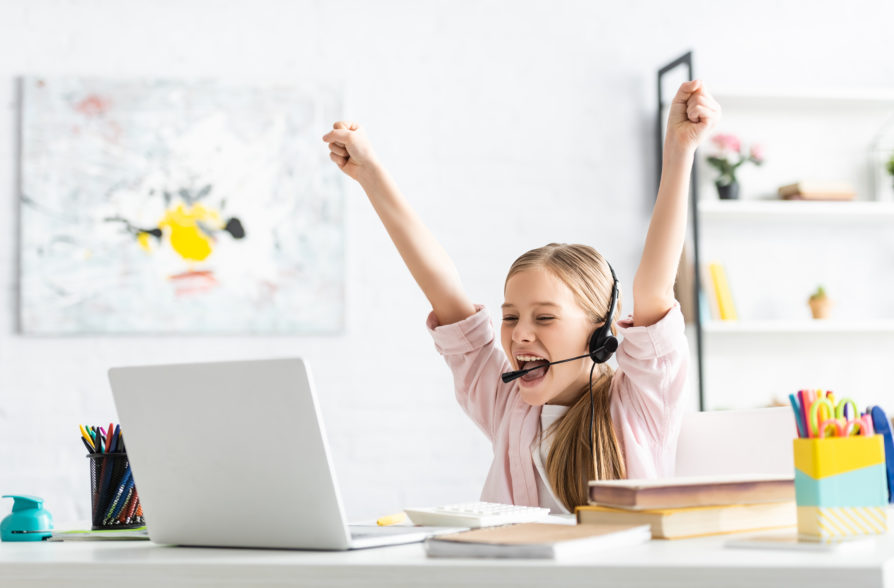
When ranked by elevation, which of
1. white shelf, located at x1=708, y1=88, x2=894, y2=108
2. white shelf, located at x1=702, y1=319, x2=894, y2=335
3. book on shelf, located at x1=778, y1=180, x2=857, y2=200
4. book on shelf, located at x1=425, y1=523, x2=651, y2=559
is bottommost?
book on shelf, located at x1=425, y1=523, x2=651, y2=559

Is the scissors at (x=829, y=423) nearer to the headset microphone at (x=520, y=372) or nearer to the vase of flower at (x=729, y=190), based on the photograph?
the headset microphone at (x=520, y=372)

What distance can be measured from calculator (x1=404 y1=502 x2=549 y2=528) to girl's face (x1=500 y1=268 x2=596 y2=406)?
48cm

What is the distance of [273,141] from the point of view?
2.79 m

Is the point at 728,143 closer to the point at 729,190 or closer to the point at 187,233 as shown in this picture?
the point at 729,190

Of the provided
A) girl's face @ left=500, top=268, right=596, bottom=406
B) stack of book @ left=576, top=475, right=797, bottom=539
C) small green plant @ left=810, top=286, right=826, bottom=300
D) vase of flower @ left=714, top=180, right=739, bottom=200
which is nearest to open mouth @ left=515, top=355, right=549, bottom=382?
girl's face @ left=500, top=268, right=596, bottom=406

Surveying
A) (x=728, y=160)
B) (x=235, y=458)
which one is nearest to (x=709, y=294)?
(x=728, y=160)

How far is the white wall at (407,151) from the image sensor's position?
268 centimetres

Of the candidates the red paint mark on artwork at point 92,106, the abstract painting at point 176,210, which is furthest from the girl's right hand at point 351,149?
the red paint mark on artwork at point 92,106

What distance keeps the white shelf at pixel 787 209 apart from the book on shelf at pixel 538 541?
83.1 inches

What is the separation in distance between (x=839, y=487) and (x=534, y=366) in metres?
0.72

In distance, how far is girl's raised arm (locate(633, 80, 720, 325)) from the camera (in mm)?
1192

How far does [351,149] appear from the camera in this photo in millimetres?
1419

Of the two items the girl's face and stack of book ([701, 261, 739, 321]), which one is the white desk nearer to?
the girl's face

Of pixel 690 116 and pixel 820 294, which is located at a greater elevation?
pixel 690 116
